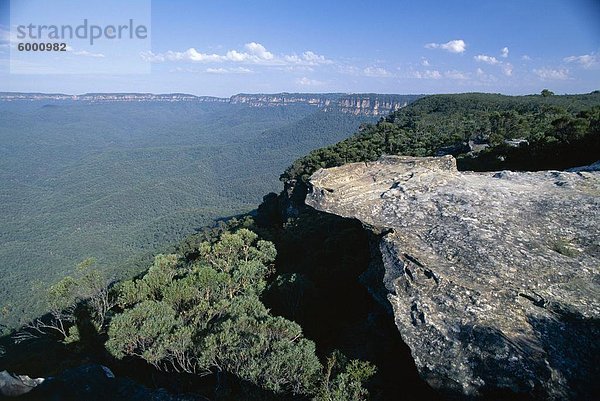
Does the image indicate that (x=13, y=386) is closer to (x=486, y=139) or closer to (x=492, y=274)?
(x=492, y=274)

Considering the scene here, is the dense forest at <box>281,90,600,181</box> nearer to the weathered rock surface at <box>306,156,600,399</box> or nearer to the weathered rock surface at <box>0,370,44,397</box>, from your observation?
the weathered rock surface at <box>306,156,600,399</box>

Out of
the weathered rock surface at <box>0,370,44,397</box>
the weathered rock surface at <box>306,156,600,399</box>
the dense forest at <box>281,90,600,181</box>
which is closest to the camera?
the weathered rock surface at <box>0,370,44,397</box>

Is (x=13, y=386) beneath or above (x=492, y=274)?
beneath

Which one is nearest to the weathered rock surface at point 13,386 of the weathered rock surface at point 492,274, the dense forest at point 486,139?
the weathered rock surface at point 492,274

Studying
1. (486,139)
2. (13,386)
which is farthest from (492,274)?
(486,139)

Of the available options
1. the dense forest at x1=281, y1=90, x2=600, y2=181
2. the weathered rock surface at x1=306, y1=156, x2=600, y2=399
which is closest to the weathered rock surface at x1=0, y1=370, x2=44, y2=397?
the weathered rock surface at x1=306, y1=156, x2=600, y2=399

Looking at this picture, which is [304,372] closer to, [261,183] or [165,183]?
[261,183]
